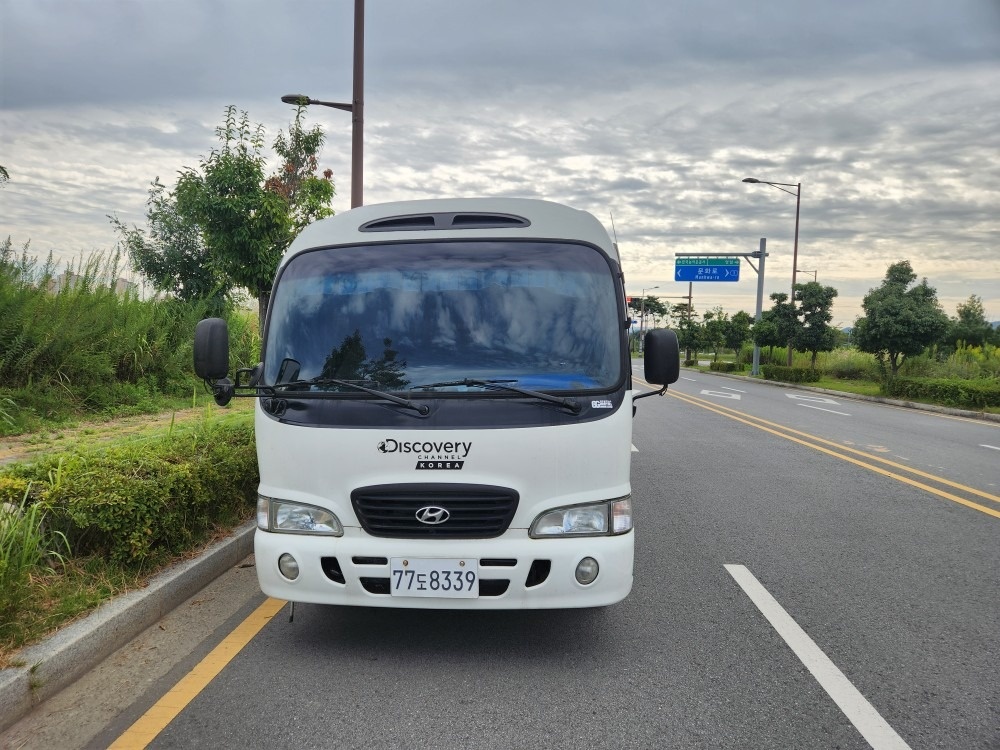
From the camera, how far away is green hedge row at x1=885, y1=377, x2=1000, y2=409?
2031 centimetres

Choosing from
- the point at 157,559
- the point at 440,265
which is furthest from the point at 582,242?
the point at 157,559

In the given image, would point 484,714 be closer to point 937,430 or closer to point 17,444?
point 17,444

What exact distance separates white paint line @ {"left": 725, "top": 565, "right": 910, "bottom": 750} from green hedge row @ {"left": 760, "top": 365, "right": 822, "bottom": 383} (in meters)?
31.0

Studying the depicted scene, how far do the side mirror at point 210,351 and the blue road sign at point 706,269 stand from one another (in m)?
39.9

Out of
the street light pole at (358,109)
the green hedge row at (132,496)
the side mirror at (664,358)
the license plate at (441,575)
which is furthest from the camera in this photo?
the street light pole at (358,109)

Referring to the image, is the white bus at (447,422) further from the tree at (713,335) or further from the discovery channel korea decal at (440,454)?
the tree at (713,335)

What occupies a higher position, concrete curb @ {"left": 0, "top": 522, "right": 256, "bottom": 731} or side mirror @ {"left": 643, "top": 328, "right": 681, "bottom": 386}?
side mirror @ {"left": 643, "top": 328, "right": 681, "bottom": 386}

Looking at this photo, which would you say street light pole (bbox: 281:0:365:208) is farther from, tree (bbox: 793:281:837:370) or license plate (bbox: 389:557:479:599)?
tree (bbox: 793:281:837:370)

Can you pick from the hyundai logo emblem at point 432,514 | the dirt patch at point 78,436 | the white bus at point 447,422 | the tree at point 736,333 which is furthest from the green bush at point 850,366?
the hyundai logo emblem at point 432,514

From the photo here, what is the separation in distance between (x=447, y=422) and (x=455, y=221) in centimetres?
126

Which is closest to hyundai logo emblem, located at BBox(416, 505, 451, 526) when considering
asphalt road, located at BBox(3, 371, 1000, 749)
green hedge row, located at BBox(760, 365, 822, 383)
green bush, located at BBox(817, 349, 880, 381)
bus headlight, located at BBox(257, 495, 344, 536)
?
bus headlight, located at BBox(257, 495, 344, 536)

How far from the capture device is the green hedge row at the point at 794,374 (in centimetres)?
3375

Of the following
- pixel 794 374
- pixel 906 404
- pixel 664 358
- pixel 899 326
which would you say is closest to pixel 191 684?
pixel 664 358

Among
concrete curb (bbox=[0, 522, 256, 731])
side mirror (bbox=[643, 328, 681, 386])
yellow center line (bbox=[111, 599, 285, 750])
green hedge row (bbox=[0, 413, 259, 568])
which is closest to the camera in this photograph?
yellow center line (bbox=[111, 599, 285, 750])
